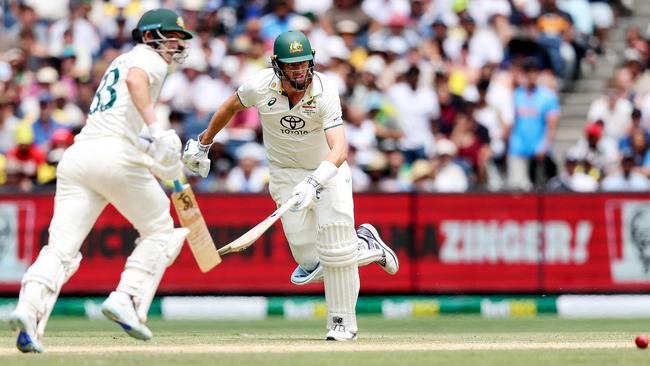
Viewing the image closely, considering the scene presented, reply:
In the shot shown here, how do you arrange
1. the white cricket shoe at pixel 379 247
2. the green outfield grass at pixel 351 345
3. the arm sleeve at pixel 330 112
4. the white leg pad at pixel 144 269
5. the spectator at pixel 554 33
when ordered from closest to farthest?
the green outfield grass at pixel 351 345 → the white leg pad at pixel 144 269 → the arm sleeve at pixel 330 112 → the white cricket shoe at pixel 379 247 → the spectator at pixel 554 33

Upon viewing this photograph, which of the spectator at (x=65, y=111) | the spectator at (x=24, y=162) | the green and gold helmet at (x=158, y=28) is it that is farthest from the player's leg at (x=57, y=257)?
the spectator at (x=65, y=111)

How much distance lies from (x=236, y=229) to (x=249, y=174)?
940mm

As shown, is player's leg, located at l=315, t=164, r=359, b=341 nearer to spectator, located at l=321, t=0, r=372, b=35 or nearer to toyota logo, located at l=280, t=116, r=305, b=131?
toyota logo, located at l=280, t=116, r=305, b=131

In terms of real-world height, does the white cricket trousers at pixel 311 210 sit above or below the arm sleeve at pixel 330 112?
below

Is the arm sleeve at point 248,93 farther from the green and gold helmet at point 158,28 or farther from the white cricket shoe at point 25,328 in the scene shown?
the white cricket shoe at point 25,328

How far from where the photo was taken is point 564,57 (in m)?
16.5

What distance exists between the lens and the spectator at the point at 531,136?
49.3 ft

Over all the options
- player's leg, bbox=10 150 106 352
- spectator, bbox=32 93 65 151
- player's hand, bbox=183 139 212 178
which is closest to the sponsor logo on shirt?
player's hand, bbox=183 139 212 178

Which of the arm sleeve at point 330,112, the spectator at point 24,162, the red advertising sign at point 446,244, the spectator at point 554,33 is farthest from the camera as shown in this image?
the spectator at point 554,33

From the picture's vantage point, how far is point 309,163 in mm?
9102

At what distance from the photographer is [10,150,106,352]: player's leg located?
24.5 ft

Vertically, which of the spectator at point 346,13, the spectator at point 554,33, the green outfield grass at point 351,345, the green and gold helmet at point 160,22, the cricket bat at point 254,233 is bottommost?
the green outfield grass at point 351,345

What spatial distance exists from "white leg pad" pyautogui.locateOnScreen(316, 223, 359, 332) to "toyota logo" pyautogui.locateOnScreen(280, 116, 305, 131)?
2.18ft

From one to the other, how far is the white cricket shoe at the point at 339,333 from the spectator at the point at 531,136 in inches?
254
